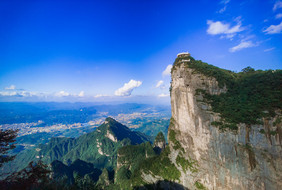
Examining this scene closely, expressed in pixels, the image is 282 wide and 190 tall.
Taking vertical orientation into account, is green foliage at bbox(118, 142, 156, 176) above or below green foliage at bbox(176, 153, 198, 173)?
below

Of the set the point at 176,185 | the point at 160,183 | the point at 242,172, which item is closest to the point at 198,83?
the point at 242,172

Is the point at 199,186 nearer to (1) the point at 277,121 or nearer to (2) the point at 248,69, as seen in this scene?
(1) the point at 277,121

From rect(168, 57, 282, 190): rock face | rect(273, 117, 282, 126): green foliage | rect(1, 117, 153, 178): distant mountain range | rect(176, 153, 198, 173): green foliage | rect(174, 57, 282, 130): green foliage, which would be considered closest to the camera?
rect(273, 117, 282, 126): green foliage

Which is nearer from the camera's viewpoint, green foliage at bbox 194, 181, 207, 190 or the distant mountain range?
green foliage at bbox 194, 181, 207, 190

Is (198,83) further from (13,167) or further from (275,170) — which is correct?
(13,167)

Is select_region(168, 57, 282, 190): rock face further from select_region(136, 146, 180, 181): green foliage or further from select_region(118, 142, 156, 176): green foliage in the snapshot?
select_region(118, 142, 156, 176): green foliage

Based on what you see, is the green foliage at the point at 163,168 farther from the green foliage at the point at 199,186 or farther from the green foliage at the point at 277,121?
the green foliage at the point at 277,121

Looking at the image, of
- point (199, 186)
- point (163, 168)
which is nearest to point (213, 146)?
point (199, 186)

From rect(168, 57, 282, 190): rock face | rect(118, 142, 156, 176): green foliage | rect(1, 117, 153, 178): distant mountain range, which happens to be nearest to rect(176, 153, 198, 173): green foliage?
rect(168, 57, 282, 190): rock face
